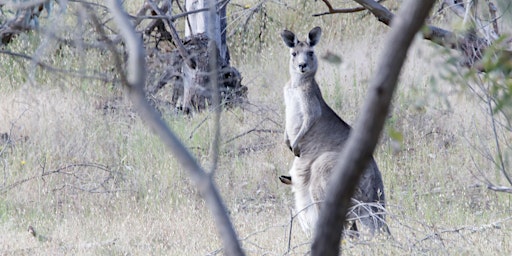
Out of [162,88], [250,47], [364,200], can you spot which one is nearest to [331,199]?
[364,200]

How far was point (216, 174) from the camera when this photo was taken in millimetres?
7949

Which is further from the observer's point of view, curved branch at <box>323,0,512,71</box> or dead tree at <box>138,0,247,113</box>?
dead tree at <box>138,0,247,113</box>

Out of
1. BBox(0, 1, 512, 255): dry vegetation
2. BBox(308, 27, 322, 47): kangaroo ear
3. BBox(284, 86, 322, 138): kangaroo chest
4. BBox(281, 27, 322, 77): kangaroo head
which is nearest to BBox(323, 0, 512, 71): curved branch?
BBox(0, 1, 512, 255): dry vegetation

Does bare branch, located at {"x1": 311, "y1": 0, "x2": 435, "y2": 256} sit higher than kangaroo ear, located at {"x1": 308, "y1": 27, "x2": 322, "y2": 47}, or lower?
higher

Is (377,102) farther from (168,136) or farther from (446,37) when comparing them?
(446,37)

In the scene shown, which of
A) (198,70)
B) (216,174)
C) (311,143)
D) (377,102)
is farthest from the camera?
(198,70)

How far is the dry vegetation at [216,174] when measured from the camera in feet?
19.6

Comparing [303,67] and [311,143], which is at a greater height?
[303,67]

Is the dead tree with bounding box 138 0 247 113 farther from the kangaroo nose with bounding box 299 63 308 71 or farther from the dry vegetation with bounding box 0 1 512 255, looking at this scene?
the kangaroo nose with bounding box 299 63 308 71

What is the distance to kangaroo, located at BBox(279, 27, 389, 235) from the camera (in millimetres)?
6410

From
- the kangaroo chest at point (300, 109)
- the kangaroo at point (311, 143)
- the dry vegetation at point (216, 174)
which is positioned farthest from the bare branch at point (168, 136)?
the kangaroo chest at point (300, 109)

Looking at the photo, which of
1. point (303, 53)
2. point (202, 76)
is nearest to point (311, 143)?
point (303, 53)

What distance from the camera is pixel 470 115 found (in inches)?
355

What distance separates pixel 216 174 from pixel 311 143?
130 cm
